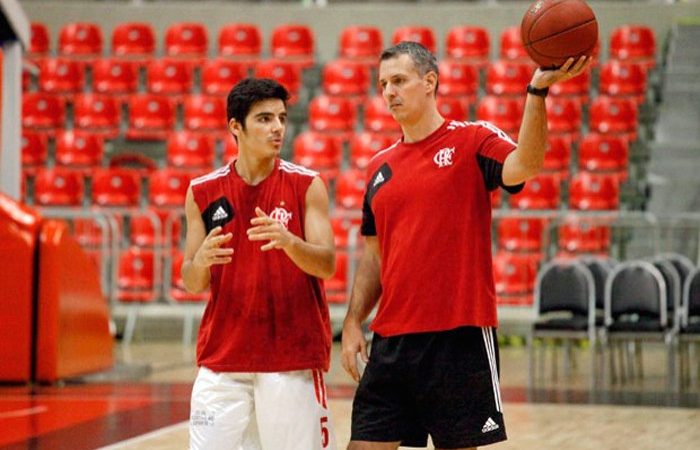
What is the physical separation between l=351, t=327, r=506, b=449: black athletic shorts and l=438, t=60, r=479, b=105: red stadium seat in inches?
475

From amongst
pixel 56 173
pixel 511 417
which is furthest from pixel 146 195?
pixel 511 417

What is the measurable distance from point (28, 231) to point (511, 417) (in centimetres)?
424

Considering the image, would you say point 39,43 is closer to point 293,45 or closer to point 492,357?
point 293,45

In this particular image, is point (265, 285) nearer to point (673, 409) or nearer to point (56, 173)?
point (673, 409)

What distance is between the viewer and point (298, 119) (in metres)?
16.8

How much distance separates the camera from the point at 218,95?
54.4 feet

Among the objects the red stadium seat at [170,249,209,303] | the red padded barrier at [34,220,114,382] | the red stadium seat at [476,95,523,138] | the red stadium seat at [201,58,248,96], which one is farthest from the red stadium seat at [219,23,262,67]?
the red padded barrier at [34,220,114,382]

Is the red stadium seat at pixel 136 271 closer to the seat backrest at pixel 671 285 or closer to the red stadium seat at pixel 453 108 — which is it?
the red stadium seat at pixel 453 108

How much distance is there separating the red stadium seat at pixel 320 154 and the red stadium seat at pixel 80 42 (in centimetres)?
401

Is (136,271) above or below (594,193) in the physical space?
below

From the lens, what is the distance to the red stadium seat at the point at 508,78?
1605 cm

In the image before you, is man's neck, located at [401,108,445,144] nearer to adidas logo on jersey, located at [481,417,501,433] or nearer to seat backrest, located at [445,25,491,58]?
adidas logo on jersey, located at [481,417,501,433]

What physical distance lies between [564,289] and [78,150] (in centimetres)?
764

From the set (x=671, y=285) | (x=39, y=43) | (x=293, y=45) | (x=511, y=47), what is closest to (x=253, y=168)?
(x=671, y=285)
